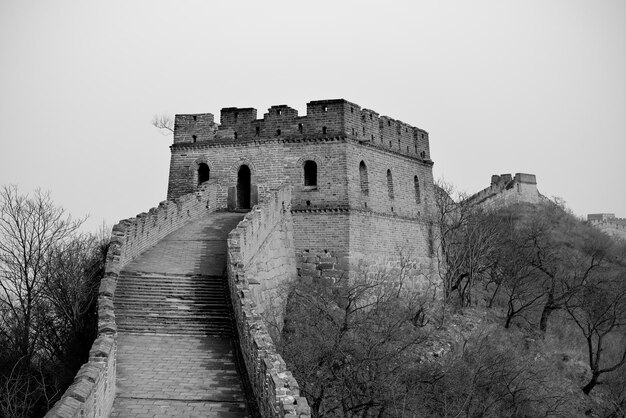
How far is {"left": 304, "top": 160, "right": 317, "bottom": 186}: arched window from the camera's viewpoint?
81.9 ft

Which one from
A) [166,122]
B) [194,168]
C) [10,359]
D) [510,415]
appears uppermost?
[166,122]

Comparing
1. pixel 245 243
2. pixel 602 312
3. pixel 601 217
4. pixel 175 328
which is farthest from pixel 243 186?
pixel 601 217

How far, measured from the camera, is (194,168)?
2577 cm

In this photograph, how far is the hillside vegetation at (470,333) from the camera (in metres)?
19.2

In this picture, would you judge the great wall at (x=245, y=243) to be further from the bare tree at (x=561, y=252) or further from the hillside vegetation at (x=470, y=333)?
the bare tree at (x=561, y=252)

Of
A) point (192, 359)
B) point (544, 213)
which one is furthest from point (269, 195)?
point (544, 213)

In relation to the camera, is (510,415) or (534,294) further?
(534,294)

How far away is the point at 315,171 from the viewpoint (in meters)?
25.0

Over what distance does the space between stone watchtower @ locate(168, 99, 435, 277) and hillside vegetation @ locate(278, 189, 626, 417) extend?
1.11m

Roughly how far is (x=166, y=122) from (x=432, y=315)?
511 inches

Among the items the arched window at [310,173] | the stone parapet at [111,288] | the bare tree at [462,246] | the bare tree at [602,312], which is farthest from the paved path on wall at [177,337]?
the bare tree at [602,312]

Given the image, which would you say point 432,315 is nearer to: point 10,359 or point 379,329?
Answer: point 379,329

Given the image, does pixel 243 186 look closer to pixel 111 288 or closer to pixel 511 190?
pixel 111 288

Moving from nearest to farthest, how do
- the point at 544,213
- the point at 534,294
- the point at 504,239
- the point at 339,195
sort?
the point at 339,195, the point at 534,294, the point at 504,239, the point at 544,213
